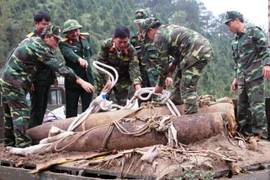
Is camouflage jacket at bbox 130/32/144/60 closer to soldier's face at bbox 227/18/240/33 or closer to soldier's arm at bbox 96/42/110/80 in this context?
soldier's arm at bbox 96/42/110/80

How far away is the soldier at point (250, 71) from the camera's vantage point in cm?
552

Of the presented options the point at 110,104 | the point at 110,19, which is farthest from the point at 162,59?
the point at 110,19

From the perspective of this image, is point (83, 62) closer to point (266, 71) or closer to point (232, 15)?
point (232, 15)

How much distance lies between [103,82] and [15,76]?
173cm

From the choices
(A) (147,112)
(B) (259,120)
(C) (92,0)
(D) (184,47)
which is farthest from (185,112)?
(C) (92,0)

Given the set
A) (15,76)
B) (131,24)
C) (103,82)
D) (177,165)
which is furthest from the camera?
(131,24)

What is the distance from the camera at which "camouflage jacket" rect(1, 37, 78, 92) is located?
525 centimetres

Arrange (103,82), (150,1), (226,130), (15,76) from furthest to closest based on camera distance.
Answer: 1. (150,1)
2. (103,82)
3. (15,76)
4. (226,130)

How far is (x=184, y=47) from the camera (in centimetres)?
503

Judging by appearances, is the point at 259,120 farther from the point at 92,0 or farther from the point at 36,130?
the point at 92,0

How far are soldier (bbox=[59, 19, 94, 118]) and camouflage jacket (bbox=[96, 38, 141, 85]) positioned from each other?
27 centimetres

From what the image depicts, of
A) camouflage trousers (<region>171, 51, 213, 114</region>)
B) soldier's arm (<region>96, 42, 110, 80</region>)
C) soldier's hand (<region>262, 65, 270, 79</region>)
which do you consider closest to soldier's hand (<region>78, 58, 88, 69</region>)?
soldier's arm (<region>96, 42, 110, 80</region>)

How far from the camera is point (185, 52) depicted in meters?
5.06

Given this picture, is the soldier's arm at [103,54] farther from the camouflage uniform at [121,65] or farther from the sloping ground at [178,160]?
the sloping ground at [178,160]
